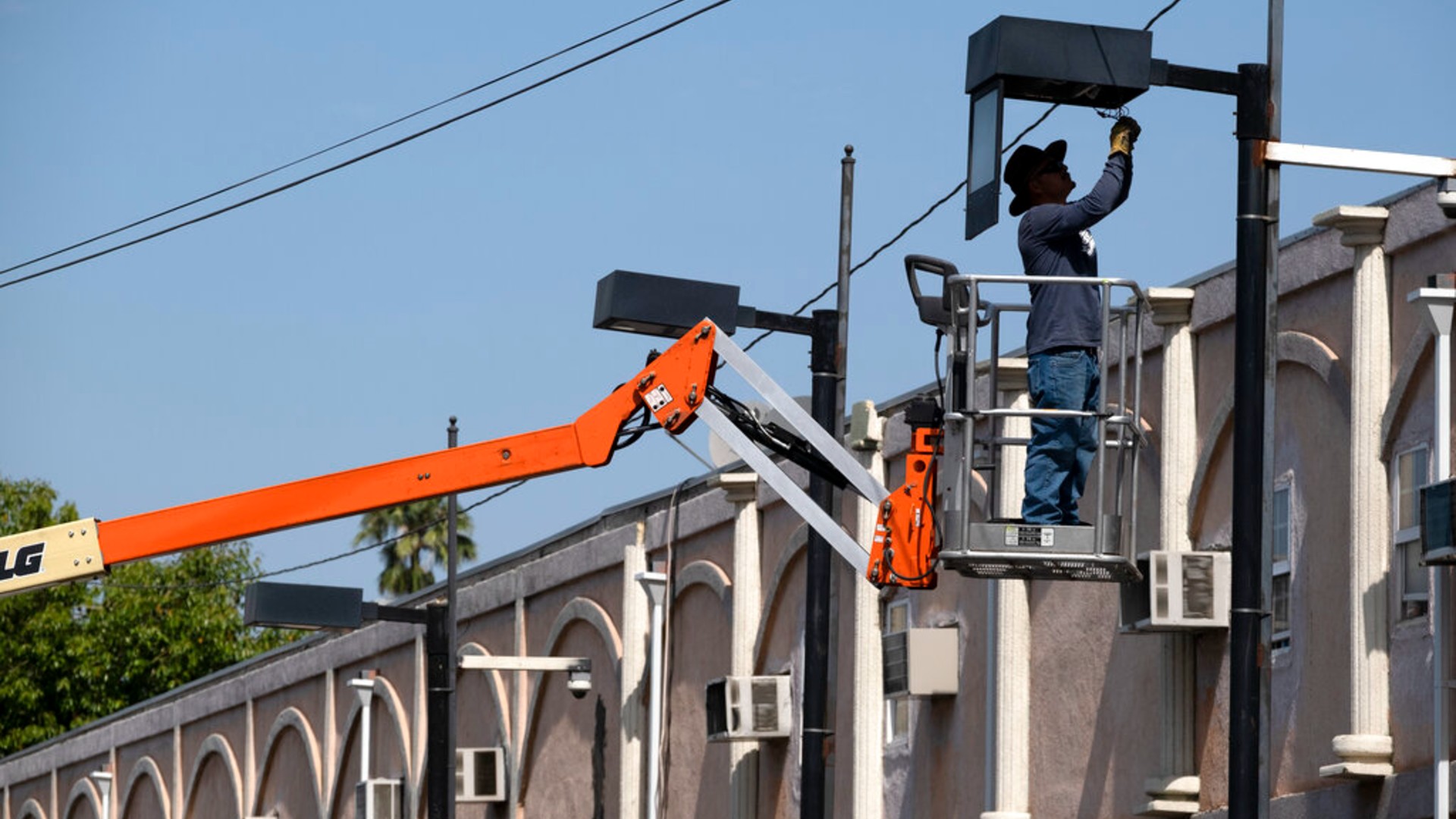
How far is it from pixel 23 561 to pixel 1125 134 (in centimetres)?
1128

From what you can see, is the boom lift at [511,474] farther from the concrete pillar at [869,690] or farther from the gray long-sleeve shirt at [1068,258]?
the concrete pillar at [869,690]

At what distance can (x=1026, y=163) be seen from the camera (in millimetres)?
14484

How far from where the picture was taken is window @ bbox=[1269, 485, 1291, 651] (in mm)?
18812

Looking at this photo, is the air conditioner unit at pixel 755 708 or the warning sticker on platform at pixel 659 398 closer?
the warning sticker on platform at pixel 659 398

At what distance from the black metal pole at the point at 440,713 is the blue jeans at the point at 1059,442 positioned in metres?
15.2

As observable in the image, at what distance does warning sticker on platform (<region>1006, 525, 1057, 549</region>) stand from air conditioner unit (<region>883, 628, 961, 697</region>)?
29.6ft

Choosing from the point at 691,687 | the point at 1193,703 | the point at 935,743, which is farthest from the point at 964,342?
the point at 691,687

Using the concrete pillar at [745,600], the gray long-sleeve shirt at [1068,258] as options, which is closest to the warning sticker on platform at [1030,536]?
the gray long-sleeve shirt at [1068,258]

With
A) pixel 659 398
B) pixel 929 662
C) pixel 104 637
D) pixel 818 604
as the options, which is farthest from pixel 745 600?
pixel 104 637

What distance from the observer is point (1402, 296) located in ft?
57.4

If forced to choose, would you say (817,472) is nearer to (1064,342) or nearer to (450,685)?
(1064,342)

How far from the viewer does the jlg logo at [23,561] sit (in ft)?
69.3

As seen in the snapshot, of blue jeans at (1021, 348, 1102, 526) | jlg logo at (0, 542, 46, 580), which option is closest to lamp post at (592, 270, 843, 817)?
blue jeans at (1021, 348, 1102, 526)

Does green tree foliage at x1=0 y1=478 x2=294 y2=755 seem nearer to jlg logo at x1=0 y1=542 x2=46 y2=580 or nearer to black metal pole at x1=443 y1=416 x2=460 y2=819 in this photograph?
black metal pole at x1=443 y1=416 x2=460 y2=819
